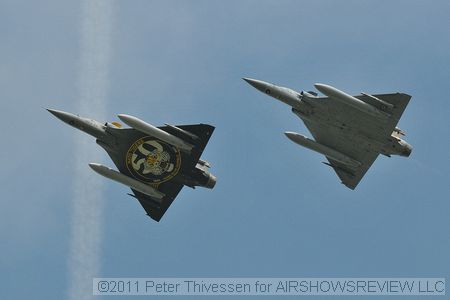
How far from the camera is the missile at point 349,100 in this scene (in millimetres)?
71375

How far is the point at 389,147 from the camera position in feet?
247

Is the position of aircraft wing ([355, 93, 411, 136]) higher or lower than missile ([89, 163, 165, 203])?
higher

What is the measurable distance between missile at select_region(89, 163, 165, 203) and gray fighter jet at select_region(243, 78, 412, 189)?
391 inches

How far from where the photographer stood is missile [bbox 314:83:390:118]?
234 ft

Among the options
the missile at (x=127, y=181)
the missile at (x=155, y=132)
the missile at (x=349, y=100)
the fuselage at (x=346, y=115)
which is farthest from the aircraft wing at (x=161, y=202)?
the missile at (x=349, y=100)

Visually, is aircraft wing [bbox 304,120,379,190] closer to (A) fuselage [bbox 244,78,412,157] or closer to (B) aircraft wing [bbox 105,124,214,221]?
(A) fuselage [bbox 244,78,412,157]

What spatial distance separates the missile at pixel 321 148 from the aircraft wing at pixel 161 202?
8534 mm

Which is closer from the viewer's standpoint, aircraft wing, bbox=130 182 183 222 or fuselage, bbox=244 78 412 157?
fuselage, bbox=244 78 412 157

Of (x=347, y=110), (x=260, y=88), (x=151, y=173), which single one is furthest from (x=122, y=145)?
(x=347, y=110)

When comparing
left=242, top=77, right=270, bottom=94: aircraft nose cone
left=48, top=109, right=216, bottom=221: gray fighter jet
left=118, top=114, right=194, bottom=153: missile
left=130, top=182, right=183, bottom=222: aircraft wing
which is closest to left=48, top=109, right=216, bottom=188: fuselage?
left=48, top=109, right=216, bottom=221: gray fighter jet

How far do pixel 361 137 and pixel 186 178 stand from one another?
12.3 m

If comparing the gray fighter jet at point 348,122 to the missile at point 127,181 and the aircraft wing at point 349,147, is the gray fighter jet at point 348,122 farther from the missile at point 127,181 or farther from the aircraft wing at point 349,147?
the missile at point 127,181

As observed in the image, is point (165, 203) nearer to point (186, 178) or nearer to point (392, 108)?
point (186, 178)

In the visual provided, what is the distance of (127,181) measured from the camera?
243 feet
